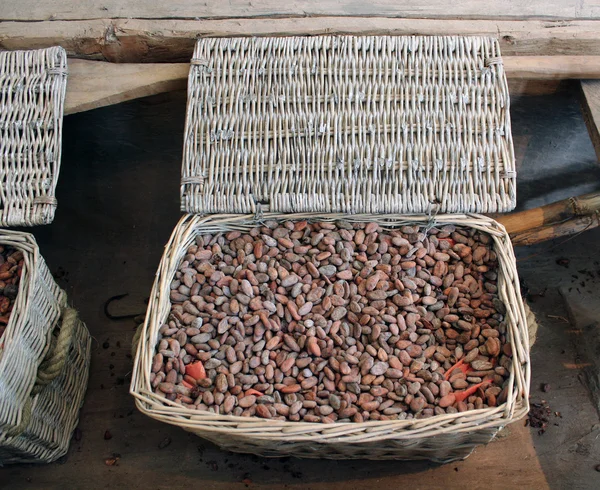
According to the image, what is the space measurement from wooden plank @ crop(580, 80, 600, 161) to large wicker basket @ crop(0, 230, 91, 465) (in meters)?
1.32

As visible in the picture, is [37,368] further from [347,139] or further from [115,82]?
[347,139]

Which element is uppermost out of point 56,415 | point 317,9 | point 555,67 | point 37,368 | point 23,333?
point 317,9

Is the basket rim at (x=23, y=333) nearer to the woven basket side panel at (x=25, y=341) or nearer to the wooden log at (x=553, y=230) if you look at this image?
the woven basket side panel at (x=25, y=341)

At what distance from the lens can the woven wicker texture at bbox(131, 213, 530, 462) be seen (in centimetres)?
110

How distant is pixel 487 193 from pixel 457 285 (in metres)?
0.21

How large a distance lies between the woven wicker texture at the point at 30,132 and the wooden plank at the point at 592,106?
4.12 feet

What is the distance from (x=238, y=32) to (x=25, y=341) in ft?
2.90

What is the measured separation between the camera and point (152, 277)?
1876mm

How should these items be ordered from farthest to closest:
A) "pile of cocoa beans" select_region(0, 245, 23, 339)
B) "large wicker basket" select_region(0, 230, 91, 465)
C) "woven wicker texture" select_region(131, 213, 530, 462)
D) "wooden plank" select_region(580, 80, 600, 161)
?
"wooden plank" select_region(580, 80, 600, 161) < "pile of cocoa beans" select_region(0, 245, 23, 339) < "large wicker basket" select_region(0, 230, 91, 465) < "woven wicker texture" select_region(131, 213, 530, 462)

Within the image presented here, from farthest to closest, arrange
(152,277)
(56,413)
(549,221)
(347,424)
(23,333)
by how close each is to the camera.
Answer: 1. (152,277)
2. (549,221)
3. (56,413)
4. (23,333)
5. (347,424)

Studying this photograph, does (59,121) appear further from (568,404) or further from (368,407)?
(568,404)

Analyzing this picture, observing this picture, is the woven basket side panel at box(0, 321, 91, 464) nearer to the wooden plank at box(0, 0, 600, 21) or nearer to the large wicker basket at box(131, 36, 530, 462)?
the large wicker basket at box(131, 36, 530, 462)

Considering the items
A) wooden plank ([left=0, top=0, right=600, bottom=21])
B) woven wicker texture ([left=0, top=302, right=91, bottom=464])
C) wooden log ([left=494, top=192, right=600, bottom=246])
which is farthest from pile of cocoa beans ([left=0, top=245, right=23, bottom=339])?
wooden log ([left=494, top=192, right=600, bottom=246])

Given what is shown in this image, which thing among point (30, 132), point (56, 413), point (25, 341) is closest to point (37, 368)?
point (25, 341)
